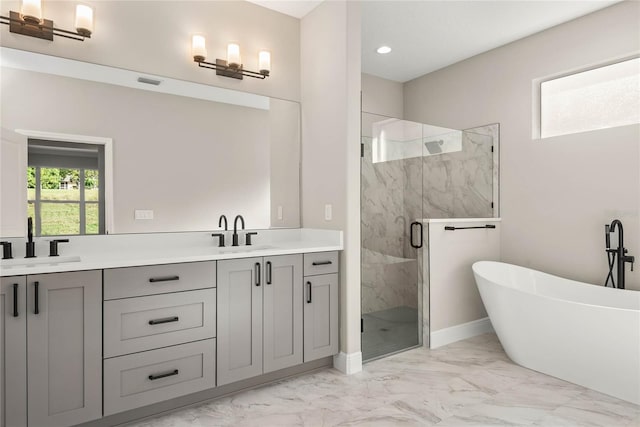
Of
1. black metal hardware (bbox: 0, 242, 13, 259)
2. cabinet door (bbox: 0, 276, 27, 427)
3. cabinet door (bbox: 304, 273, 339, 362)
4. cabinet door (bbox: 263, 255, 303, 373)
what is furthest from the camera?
cabinet door (bbox: 304, 273, 339, 362)

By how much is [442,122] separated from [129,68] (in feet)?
10.7

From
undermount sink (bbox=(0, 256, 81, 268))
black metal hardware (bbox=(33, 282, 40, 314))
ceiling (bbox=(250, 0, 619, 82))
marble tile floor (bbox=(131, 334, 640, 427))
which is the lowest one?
marble tile floor (bbox=(131, 334, 640, 427))

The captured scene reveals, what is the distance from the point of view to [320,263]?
8.80 ft

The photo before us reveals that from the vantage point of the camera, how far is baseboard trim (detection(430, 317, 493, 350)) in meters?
3.29

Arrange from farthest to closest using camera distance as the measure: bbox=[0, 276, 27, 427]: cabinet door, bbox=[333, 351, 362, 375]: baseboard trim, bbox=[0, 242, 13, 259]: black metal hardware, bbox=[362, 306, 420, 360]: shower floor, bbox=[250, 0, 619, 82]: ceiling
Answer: bbox=[362, 306, 420, 360]: shower floor → bbox=[250, 0, 619, 82]: ceiling → bbox=[333, 351, 362, 375]: baseboard trim → bbox=[0, 242, 13, 259]: black metal hardware → bbox=[0, 276, 27, 427]: cabinet door

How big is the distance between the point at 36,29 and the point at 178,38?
0.82m

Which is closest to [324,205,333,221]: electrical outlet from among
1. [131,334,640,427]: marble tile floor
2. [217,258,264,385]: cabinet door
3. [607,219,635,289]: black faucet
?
[217,258,264,385]: cabinet door

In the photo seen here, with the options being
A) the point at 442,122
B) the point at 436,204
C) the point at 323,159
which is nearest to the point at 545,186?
the point at 436,204

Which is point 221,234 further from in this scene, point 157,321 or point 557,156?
point 557,156

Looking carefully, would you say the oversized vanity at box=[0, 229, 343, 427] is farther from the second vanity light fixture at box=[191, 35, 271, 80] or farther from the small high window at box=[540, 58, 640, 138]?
the small high window at box=[540, 58, 640, 138]

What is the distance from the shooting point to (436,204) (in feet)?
11.3

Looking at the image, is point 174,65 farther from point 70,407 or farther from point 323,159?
point 70,407

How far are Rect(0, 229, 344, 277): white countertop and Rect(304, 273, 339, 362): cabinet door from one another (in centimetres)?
25

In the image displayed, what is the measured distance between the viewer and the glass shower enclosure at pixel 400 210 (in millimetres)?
3033
